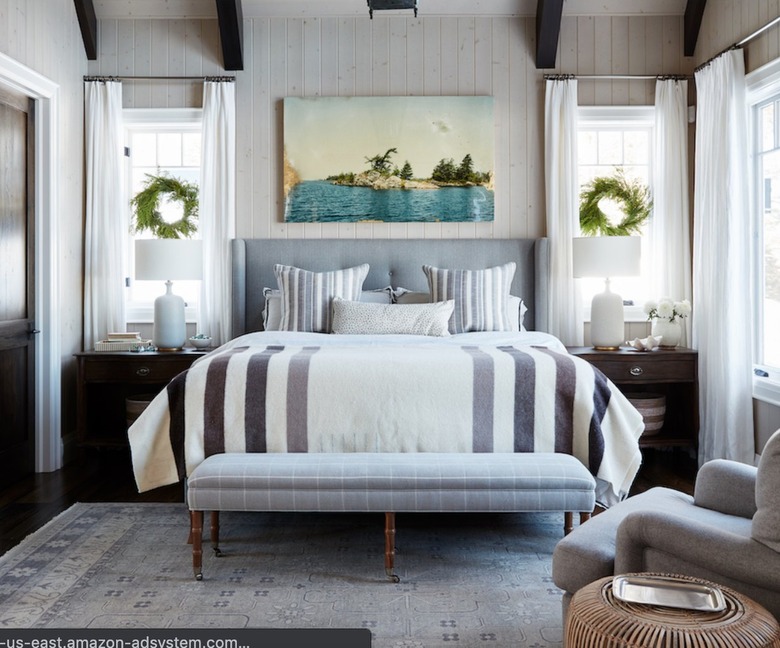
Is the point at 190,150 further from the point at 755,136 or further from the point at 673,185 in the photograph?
the point at 755,136

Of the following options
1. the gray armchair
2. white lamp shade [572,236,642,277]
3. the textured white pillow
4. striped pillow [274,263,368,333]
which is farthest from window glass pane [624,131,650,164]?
the gray armchair

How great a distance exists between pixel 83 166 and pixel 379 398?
3167 millimetres

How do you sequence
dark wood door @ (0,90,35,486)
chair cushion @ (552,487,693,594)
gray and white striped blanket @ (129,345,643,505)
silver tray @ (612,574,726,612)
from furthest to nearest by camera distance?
dark wood door @ (0,90,35,486) → gray and white striped blanket @ (129,345,643,505) → chair cushion @ (552,487,693,594) → silver tray @ (612,574,726,612)

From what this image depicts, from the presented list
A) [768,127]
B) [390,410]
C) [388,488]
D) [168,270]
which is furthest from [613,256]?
[168,270]

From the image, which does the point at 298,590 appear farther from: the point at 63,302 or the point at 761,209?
the point at 761,209

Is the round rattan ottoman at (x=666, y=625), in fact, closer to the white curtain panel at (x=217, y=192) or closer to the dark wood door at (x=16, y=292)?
the dark wood door at (x=16, y=292)

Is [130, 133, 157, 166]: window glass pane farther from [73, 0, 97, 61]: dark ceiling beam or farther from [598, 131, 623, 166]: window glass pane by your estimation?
[598, 131, 623, 166]: window glass pane

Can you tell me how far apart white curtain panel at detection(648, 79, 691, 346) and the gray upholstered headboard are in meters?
0.83

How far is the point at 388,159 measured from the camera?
525cm

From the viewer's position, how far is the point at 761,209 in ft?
14.3

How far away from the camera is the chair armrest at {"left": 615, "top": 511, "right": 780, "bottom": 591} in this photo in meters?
1.73

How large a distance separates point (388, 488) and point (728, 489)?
3.74 feet

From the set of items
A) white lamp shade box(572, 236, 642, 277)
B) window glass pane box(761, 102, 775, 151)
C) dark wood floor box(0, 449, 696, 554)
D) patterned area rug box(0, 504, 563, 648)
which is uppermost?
window glass pane box(761, 102, 775, 151)

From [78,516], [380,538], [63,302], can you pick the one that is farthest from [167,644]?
[63,302]
